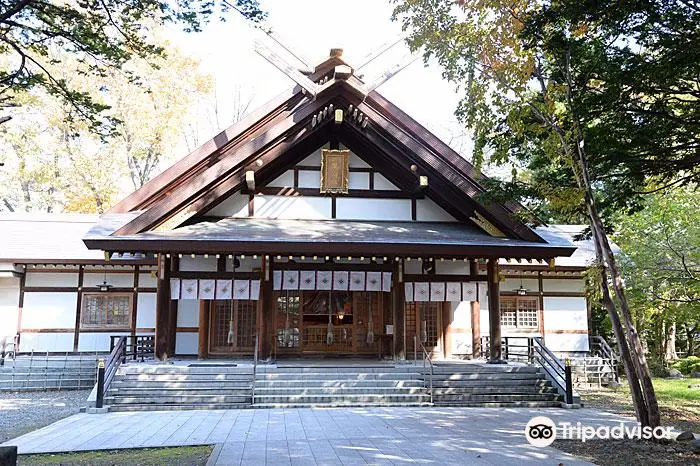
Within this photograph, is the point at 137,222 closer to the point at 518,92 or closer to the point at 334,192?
the point at 334,192

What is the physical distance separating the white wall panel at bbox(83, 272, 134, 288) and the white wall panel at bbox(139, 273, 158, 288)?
0.28m

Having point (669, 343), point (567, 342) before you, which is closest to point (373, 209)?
point (567, 342)

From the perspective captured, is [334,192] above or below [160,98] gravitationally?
below

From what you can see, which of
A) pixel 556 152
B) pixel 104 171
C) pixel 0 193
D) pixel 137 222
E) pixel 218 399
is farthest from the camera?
pixel 0 193

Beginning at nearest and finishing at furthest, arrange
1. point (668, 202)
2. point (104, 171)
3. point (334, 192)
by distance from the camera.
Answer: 1. point (334, 192)
2. point (668, 202)
3. point (104, 171)

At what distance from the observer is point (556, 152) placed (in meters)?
9.91

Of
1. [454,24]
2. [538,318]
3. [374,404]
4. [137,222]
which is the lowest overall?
[374,404]

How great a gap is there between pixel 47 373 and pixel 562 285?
16612 millimetres

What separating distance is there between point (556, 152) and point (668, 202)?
983 cm

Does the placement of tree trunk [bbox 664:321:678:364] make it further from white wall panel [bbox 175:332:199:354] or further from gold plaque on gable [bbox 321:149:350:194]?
white wall panel [bbox 175:332:199:354]

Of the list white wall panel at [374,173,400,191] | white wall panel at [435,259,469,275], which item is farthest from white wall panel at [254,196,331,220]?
white wall panel at [435,259,469,275]

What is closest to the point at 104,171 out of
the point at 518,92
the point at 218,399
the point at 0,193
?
the point at 0,193

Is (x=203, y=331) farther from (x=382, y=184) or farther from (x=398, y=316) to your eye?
(x=382, y=184)

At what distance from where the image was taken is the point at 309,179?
15.6 m
